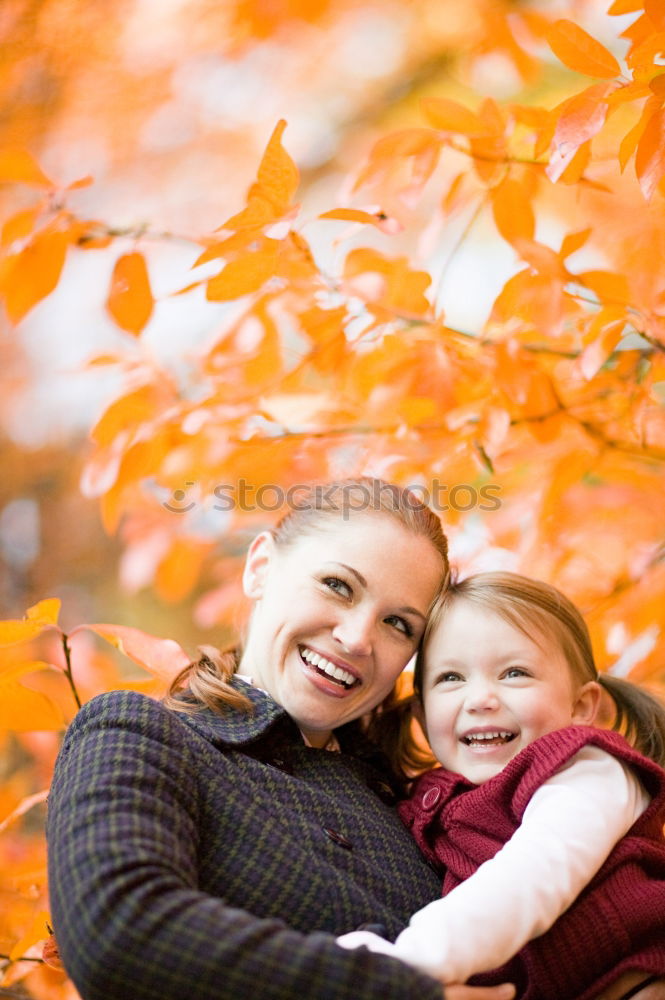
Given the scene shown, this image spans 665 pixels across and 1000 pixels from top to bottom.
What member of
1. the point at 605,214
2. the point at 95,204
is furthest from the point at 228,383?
the point at 95,204

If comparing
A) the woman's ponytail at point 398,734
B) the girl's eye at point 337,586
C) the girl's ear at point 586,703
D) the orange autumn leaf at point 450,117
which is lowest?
the woman's ponytail at point 398,734

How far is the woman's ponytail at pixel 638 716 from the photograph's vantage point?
58.1 inches

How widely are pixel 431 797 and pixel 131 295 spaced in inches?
33.0

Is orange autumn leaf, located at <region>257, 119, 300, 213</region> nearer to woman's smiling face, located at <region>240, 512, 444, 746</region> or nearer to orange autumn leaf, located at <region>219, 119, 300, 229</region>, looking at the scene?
orange autumn leaf, located at <region>219, 119, 300, 229</region>

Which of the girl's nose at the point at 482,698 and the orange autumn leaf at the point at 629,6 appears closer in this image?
the orange autumn leaf at the point at 629,6

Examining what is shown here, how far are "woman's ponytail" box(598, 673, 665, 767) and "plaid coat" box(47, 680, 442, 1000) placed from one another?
1.32 feet

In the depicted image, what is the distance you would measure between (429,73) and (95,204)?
1.39 meters

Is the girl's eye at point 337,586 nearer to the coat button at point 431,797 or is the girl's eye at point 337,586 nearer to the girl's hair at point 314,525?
the girl's hair at point 314,525

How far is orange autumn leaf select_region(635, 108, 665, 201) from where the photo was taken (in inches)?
41.1

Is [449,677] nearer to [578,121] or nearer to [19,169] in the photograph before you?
[578,121]

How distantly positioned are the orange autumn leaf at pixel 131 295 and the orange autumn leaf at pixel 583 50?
62 centimetres

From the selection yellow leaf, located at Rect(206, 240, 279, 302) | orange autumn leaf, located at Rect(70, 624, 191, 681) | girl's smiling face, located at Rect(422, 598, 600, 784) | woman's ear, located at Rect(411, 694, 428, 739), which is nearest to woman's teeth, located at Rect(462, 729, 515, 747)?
girl's smiling face, located at Rect(422, 598, 600, 784)

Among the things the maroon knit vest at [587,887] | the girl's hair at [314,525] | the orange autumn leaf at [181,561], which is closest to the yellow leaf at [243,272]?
the girl's hair at [314,525]

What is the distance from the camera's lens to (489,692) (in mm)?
1305
